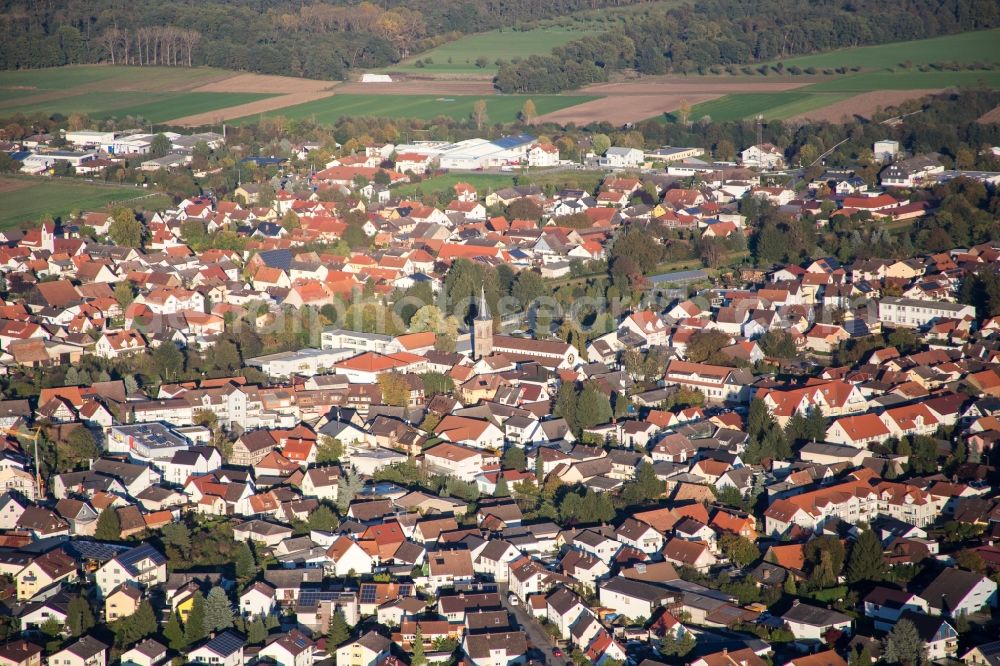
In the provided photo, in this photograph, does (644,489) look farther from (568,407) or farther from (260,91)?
(260,91)

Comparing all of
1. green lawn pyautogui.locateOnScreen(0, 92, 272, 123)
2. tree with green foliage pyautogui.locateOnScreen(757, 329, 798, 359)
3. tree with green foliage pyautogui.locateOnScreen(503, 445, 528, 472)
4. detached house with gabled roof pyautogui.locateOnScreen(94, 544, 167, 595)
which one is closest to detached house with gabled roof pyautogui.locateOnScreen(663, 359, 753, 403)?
tree with green foliage pyautogui.locateOnScreen(757, 329, 798, 359)

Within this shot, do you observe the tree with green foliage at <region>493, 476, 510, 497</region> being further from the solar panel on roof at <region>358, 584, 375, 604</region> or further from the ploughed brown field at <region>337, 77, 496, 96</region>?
the ploughed brown field at <region>337, 77, 496, 96</region>

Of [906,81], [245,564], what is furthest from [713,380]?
[906,81]

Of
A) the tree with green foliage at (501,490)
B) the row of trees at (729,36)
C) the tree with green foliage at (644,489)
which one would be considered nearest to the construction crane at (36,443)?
the tree with green foliage at (501,490)

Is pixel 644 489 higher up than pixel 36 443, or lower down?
lower down

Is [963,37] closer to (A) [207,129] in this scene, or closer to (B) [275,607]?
(A) [207,129]

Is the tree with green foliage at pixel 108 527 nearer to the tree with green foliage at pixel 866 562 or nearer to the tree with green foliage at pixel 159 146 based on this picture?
the tree with green foliage at pixel 866 562
